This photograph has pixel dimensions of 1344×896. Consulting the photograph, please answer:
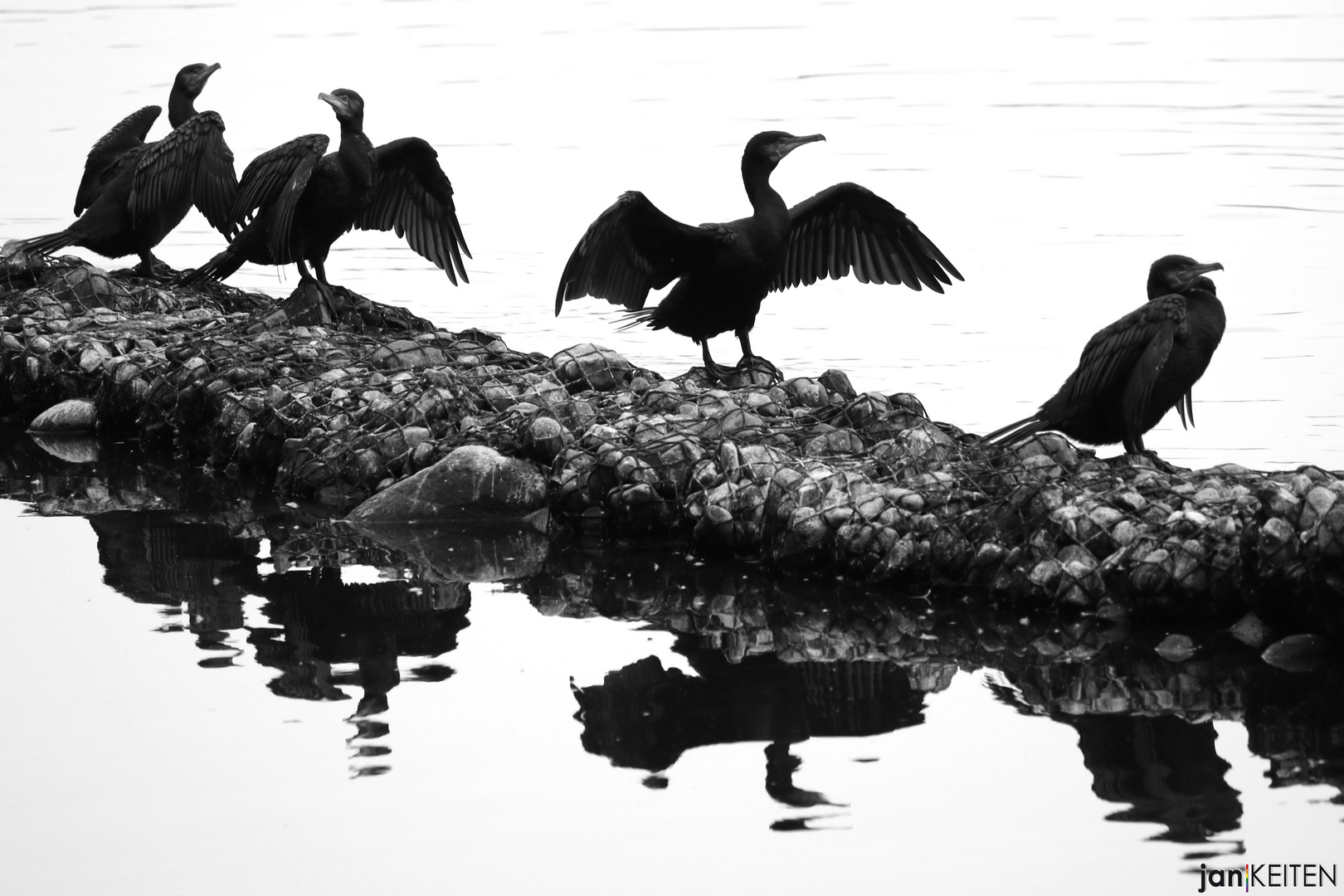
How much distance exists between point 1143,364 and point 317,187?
4.68 m

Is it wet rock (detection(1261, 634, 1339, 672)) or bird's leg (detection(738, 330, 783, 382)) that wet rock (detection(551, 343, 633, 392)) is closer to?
bird's leg (detection(738, 330, 783, 382))

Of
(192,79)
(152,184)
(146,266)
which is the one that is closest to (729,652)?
(152,184)

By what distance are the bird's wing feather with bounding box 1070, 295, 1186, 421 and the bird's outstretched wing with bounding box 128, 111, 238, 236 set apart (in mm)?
5603

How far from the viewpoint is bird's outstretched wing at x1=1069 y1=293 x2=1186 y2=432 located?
260 inches

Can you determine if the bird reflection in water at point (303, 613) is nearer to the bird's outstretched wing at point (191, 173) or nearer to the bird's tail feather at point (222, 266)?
the bird's tail feather at point (222, 266)

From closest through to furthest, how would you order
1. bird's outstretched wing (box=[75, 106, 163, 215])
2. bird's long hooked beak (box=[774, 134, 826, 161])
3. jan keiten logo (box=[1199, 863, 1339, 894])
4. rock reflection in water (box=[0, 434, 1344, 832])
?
jan keiten logo (box=[1199, 863, 1339, 894]) < rock reflection in water (box=[0, 434, 1344, 832]) < bird's long hooked beak (box=[774, 134, 826, 161]) < bird's outstretched wing (box=[75, 106, 163, 215])

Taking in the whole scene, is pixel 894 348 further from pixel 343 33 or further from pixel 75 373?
pixel 343 33

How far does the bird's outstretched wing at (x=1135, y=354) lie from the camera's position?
260 inches

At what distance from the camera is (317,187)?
915cm

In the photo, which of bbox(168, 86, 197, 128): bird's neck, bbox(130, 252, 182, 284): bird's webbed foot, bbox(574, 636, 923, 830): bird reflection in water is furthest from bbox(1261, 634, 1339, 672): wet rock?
bbox(168, 86, 197, 128): bird's neck

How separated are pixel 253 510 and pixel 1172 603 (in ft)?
13.5

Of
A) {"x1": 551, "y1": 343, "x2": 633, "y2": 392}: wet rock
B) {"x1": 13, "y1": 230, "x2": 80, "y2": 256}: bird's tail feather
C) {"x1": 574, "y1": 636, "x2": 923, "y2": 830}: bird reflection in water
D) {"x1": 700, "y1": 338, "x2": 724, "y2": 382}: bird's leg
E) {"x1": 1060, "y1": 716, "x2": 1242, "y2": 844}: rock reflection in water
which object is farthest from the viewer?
{"x1": 13, "y1": 230, "x2": 80, "y2": 256}: bird's tail feather

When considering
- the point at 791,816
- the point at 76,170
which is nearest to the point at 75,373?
the point at 791,816

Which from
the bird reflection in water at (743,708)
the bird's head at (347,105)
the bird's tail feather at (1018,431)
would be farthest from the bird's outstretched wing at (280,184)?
the bird reflection in water at (743,708)
